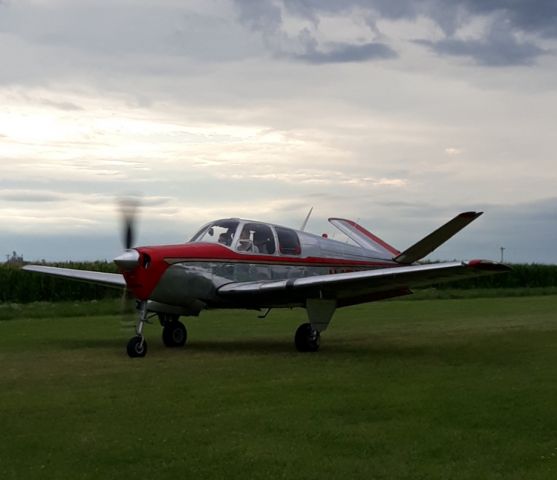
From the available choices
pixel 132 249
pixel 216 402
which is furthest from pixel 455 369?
pixel 132 249

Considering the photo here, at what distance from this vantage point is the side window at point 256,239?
51.9ft

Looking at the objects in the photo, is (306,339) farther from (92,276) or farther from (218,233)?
(92,276)

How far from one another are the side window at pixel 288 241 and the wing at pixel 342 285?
1.12m

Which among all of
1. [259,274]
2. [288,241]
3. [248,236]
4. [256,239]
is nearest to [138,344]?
[259,274]

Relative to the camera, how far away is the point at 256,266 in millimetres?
15922

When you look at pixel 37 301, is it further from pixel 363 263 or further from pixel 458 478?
pixel 458 478

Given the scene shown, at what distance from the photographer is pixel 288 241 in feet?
54.1

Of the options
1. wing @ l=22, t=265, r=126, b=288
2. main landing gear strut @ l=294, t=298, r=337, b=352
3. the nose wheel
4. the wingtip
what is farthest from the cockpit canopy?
the wingtip

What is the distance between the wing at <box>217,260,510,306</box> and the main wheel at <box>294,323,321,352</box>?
64 cm

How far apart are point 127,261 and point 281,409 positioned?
554 centimetres

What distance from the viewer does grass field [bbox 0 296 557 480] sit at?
680cm

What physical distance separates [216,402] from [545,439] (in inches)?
144

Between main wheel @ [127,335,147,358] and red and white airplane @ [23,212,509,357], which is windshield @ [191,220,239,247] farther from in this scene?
main wheel @ [127,335,147,358]

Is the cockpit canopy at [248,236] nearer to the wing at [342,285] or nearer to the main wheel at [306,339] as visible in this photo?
the wing at [342,285]
